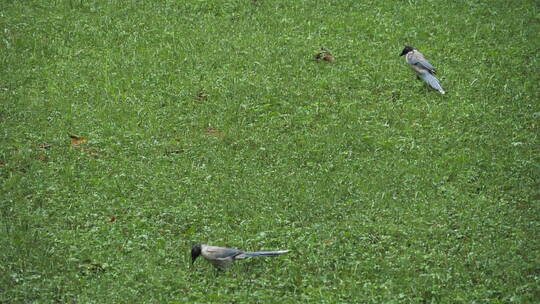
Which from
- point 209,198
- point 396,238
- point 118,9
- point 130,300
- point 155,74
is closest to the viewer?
point 130,300

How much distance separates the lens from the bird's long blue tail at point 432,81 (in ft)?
37.2

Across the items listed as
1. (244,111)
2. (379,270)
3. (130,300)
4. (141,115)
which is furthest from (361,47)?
(130,300)

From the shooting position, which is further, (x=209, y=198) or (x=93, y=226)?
(x=209, y=198)

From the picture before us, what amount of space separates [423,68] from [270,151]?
305 cm

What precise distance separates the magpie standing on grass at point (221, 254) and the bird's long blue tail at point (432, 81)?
4718 millimetres

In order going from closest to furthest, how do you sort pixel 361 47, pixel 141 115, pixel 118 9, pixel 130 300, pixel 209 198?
pixel 130 300, pixel 209 198, pixel 141 115, pixel 361 47, pixel 118 9

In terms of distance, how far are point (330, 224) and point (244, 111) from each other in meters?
3.17

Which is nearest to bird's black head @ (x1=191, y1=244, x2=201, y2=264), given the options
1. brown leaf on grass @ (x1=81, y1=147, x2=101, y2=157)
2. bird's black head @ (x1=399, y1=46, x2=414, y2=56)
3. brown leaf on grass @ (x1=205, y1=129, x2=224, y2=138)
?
brown leaf on grass @ (x1=81, y1=147, x2=101, y2=157)

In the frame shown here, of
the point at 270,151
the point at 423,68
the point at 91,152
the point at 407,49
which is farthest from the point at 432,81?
the point at 91,152

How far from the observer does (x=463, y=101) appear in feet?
36.5

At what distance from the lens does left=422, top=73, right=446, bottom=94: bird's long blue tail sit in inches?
446

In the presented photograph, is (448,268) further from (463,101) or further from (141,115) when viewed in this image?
(141,115)

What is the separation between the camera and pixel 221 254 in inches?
296

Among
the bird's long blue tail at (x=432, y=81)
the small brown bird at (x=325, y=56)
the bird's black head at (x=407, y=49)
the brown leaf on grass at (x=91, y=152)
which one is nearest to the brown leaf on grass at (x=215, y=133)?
the brown leaf on grass at (x=91, y=152)
